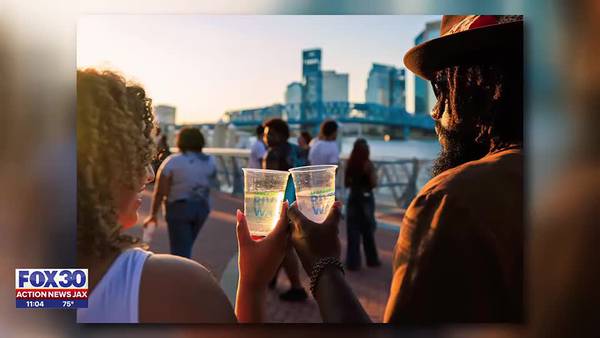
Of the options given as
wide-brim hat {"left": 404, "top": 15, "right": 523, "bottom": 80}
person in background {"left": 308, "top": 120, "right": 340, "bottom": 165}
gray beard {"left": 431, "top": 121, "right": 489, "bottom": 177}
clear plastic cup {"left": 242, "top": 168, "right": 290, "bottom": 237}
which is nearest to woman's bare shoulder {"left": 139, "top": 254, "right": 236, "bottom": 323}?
clear plastic cup {"left": 242, "top": 168, "right": 290, "bottom": 237}

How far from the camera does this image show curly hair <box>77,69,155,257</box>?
269 cm

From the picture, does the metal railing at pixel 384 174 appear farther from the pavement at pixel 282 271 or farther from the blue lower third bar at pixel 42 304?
the blue lower third bar at pixel 42 304

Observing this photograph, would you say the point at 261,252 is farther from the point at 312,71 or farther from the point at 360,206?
the point at 360,206

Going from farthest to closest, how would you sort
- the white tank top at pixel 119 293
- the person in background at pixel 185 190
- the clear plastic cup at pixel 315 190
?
the person in background at pixel 185 190 → the clear plastic cup at pixel 315 190 → the white tank top at pixel 119 293

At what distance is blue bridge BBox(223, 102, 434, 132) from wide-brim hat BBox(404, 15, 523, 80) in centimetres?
26

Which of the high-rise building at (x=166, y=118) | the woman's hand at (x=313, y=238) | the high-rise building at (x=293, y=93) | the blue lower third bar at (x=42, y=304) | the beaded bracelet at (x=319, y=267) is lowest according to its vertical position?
the blue lower third bar at (x=42, y=304)

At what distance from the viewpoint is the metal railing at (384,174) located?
3223 mm

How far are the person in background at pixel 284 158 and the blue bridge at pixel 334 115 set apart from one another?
60 millimetres

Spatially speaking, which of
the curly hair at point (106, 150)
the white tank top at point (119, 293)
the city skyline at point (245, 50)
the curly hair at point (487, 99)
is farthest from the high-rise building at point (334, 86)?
the white tank top at point (119, 293)

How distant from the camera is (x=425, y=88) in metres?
3.09

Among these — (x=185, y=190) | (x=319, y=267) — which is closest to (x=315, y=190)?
(x=319, y=267)

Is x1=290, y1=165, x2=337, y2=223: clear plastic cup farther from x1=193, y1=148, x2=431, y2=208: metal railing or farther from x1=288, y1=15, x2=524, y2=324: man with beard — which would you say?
x1=193, y1=148, x2=431, y2=208: metal railing

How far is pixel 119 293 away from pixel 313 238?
3.11 feet

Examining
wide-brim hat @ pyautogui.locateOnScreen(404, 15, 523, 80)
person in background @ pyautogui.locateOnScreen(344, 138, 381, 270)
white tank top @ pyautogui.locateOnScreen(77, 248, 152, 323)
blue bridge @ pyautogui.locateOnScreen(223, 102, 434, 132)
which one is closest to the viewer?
white tank top @ pyautogui.locateOnScreen(77, 248, 152, 323)
